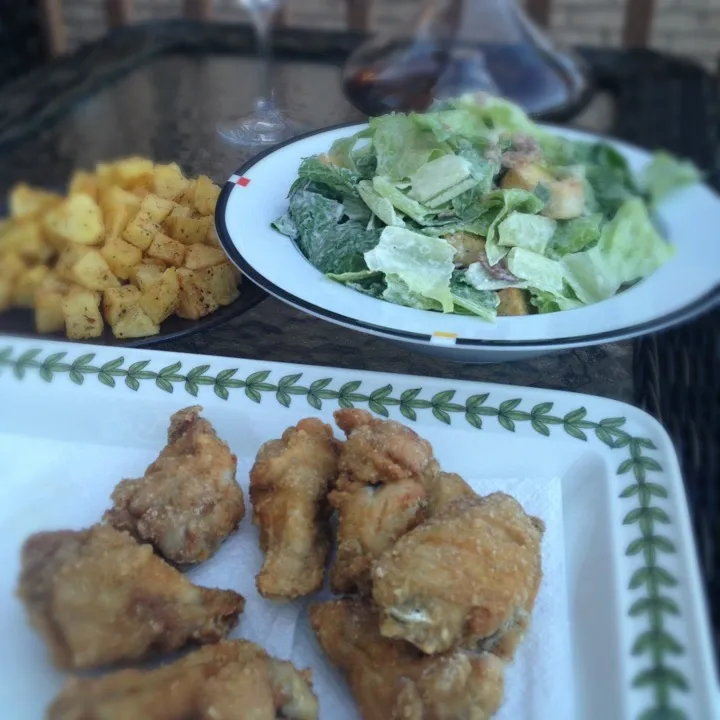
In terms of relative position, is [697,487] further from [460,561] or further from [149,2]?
[149,2]

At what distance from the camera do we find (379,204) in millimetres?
610

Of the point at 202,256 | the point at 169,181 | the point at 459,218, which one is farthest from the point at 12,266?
the point at 459,218

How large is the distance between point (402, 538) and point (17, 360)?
0.94 feet

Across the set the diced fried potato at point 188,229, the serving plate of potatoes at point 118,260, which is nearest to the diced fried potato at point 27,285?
the serving plate of potatoes at point 118,260

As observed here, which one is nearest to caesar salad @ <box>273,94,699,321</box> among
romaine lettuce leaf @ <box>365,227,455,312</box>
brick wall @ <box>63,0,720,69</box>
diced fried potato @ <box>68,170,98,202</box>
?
romaine lettuce leaf @ <box>365,227,455,312</box>

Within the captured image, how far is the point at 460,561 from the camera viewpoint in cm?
41

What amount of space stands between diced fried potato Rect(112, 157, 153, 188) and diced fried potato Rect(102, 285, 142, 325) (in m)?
0.12

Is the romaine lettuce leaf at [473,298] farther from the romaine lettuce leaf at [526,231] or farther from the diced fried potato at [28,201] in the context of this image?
the diced fried potato at [28,201]

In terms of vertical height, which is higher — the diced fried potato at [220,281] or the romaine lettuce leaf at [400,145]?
the romaine lettuce leaf at [400,145]

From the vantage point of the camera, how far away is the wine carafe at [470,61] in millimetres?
362

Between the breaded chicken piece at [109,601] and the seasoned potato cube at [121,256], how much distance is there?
221 millimetres

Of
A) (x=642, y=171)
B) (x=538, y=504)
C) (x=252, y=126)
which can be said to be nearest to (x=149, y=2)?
(x=252, y=126)

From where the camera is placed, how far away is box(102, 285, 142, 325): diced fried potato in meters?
0.59

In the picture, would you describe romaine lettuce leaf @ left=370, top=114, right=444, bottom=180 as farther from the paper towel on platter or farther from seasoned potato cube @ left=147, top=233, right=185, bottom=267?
the paper towel on platter
